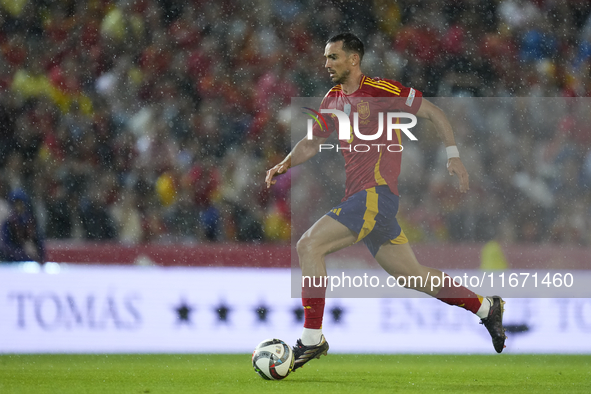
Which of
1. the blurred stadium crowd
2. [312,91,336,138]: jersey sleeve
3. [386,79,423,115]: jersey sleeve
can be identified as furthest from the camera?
the blurred stadium crowd

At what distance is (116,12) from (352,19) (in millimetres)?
2841

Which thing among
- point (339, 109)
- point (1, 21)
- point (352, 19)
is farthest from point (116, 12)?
point (339, 109)

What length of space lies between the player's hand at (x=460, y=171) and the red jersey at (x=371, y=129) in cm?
36

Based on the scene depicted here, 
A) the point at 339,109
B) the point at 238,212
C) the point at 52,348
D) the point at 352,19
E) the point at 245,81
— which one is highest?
the point at 352,19

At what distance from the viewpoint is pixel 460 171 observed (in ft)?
15.3

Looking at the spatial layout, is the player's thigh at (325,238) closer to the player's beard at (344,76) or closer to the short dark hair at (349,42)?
the player's beard at (344,76)

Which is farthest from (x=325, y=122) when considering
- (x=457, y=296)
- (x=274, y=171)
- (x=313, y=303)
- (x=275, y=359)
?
(x=275, y=359)

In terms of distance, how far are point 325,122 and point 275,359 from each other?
147 centimetres

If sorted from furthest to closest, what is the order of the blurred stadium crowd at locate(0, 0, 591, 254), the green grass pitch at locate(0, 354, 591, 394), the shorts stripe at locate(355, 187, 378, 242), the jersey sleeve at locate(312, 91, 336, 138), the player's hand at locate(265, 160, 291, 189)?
the blurred stadium crowd at locate(0, 0, 591, 254)
the jersey sleeve at locate(312, 91, 336, 138)
the player's hand at locate(265, 160, 291, 189)
the shorts stripe at locate(355, 187, 378, 242)
the green grass pitch at locate(0, 354, 591, 394)

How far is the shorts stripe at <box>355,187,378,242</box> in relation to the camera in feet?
15.5

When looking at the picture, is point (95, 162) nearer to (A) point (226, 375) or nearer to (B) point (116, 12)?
(B) point (116, 12)

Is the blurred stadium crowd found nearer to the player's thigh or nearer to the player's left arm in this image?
the player's left arm

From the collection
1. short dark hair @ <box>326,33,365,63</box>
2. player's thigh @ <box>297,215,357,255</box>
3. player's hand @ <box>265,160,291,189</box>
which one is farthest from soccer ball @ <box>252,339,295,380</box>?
short dark hair @ <box>326,33,365,63</box>

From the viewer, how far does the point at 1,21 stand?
1027 cm
